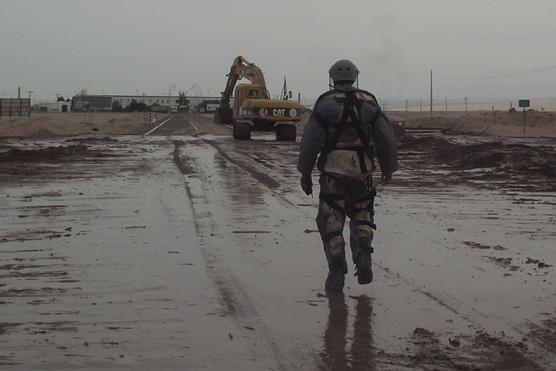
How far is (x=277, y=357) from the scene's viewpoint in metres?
4.65

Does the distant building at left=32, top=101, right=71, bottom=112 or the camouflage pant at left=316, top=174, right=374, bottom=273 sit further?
the distant building at left=32, top=101, right=71, bottom=112

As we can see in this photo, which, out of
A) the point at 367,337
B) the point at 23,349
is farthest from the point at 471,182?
the point at 23,349

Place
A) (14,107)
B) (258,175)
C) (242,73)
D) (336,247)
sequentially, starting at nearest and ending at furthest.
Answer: (336,247), (258,175), (242,73), (14,107)

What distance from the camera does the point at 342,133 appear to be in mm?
6051

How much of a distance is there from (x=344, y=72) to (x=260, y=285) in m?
1.96

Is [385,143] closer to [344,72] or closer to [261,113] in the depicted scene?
[344,72]

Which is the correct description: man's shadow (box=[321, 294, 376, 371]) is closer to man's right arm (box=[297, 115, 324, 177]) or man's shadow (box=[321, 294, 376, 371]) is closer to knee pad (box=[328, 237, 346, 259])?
knee pad (box=[328, 237, 346, 259])

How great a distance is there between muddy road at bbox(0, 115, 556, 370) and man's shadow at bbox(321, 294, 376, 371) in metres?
0.02

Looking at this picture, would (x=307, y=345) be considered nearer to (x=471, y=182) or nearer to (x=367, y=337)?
(x=367, y=337)

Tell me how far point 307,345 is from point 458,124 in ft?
176

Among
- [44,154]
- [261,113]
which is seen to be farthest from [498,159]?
[261,113]

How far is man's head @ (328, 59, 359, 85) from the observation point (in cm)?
619

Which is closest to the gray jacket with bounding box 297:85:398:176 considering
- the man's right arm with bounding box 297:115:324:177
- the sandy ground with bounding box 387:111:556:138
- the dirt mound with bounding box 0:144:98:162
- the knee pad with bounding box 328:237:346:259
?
the man's right arm with bounding box 297:115:324:177

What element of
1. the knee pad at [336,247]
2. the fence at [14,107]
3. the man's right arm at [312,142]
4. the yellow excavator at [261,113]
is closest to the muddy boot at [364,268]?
the knee pad at [336,247]
